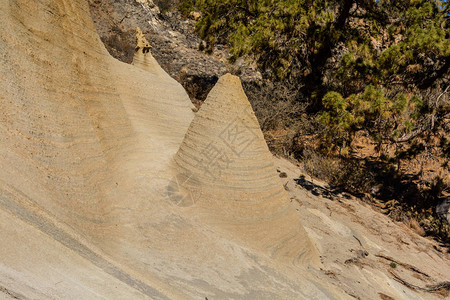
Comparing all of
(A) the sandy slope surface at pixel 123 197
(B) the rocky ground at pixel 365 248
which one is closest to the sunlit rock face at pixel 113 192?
(A) the sandy slope surface at pixel 123 197

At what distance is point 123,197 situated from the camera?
2592mm

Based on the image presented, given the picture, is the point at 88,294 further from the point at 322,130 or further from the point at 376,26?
the point at 376,26

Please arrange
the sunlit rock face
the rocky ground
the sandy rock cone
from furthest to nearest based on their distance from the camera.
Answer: the rocky ground → the sandy rock cone → the sunlit rock face

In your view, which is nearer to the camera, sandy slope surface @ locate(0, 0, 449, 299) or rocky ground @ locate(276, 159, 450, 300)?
sandy slope surface @ locate(0, 0, 449, 299)

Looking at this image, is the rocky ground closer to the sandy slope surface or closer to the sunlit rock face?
the sandy slope surface

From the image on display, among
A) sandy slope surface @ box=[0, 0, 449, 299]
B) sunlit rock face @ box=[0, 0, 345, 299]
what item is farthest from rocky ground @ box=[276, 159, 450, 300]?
sunlit rock face @ box=[0, 0, 345, 299]

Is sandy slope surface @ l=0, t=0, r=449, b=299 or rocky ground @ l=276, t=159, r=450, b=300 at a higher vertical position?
sandy slope surface @ l=0, t=0, r=449, b=299

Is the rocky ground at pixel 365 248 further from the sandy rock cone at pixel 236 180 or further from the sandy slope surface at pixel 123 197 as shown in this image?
the sandy rock cone at pixel 236 180

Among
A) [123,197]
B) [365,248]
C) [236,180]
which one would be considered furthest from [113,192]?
[365,248]

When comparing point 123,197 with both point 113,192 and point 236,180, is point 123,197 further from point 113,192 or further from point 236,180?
point 236,180

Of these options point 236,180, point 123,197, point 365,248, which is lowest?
point 365,248

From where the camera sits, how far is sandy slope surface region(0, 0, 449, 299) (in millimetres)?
1559

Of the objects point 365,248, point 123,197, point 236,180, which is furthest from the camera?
point 365,248

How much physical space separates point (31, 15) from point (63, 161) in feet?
3.52
